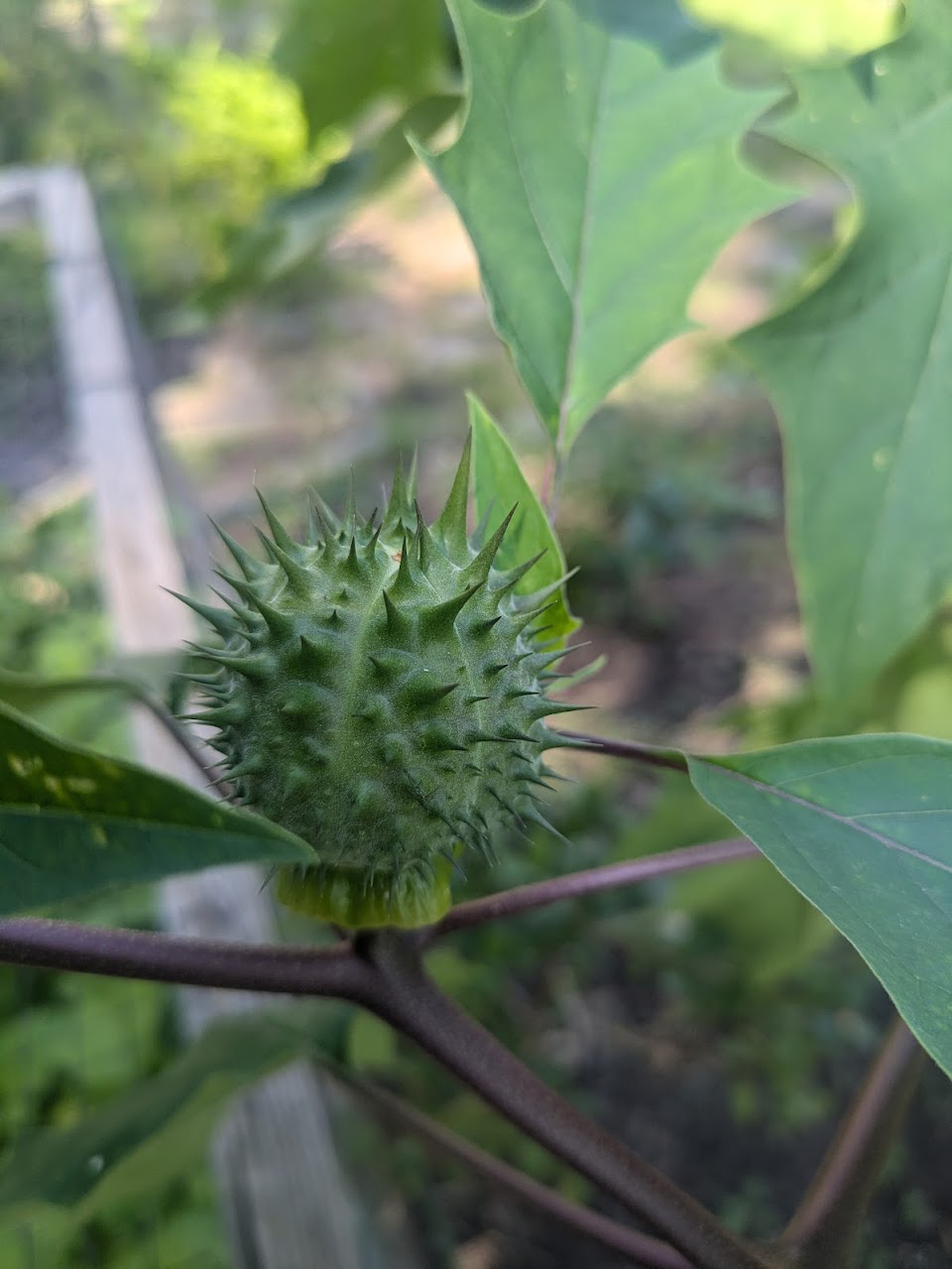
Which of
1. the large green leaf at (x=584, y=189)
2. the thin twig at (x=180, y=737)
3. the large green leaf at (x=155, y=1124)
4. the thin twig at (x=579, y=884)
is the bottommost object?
the large green leaf at (x=155, y=1124)

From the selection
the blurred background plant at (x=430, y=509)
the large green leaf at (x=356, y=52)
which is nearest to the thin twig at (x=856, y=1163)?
the blurred background plant at (x=430, y=509)

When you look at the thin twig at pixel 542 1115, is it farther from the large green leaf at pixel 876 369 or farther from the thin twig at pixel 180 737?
the large green leaf at pixel 876 369

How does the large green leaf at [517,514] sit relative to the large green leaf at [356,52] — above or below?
below

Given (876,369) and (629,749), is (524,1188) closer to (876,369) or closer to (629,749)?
(629,749)

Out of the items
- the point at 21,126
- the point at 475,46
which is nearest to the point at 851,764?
the point at 475,46

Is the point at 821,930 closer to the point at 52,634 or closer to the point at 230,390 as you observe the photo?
the point at 52,634

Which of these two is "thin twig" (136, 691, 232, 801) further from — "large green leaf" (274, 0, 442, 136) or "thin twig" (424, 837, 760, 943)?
"large green leaf" (274, 0, 442, 136)
